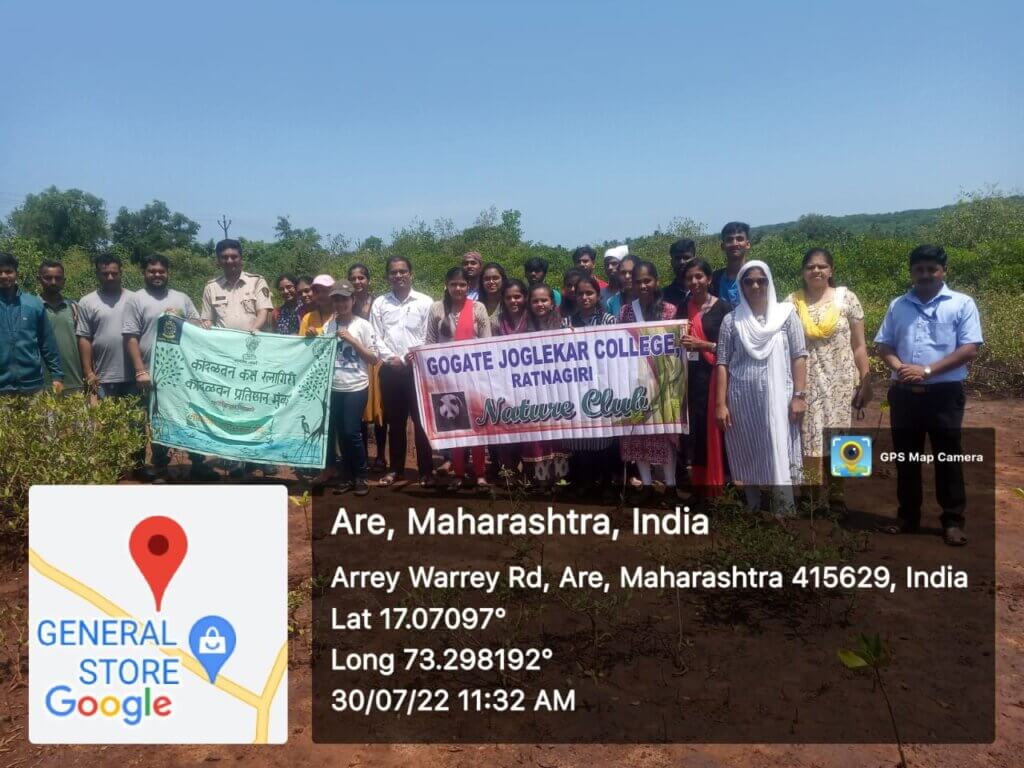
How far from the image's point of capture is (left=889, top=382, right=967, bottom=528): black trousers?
14.2 feet

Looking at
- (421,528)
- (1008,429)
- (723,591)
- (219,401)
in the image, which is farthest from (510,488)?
(1008,429)

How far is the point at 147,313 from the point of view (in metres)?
5.75

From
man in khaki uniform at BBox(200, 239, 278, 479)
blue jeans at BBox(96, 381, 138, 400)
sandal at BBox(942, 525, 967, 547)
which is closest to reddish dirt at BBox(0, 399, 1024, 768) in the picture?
sandal at BBox(942, 525, 967, 547)

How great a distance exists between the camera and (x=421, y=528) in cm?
483

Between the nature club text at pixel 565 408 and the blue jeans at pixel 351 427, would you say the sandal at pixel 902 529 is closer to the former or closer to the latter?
the nature club text at pixel 565 408

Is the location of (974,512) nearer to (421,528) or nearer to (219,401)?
(421,528)

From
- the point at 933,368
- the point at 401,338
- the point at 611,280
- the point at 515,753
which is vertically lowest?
the point at 515,753

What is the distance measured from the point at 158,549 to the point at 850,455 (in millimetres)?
4378

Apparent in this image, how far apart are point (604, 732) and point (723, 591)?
1.33 meters

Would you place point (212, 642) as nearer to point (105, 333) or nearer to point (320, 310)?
point (320, 310)

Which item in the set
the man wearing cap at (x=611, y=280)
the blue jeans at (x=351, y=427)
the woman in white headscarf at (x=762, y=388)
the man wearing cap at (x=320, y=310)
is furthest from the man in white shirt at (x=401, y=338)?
the woman in white headscarf at (x=762, y=388)

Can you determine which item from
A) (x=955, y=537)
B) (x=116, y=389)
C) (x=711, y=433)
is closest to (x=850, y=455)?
(x=955, y=537)

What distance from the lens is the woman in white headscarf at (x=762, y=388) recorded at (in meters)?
4.52

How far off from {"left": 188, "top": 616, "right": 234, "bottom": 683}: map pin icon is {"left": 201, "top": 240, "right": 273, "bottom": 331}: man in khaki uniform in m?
3.56
